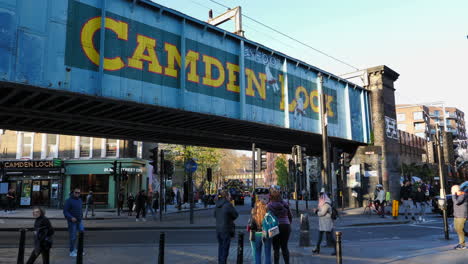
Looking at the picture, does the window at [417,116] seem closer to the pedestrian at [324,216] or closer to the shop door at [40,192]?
the shop door at [40,192]

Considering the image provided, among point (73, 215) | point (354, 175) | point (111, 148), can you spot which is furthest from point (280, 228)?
point (111, 148)

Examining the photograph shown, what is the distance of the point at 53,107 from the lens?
16828mm

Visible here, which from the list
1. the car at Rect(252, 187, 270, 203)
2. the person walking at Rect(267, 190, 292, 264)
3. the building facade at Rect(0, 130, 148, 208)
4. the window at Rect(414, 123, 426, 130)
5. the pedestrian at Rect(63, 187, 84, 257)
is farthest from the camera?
the window at Rect(414, 123, 426, 130)

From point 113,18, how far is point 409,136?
56.0 meters

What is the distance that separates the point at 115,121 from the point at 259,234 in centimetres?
1400

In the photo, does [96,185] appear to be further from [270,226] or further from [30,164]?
[270,226]

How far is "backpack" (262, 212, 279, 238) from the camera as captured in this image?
301 inches

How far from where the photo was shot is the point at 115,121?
19.9 m

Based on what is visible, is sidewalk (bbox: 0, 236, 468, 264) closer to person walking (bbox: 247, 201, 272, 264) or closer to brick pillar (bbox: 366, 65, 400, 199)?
person walking (bbox: 247, 201, 272, 264)

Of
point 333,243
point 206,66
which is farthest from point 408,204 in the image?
point 206,66

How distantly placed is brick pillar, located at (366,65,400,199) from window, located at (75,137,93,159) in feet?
83.7

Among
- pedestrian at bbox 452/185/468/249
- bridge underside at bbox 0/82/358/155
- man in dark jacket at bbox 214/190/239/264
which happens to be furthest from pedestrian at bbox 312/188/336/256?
bridge underside at bbox 0/82/358/155

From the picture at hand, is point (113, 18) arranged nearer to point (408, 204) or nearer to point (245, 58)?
point (245, 58)

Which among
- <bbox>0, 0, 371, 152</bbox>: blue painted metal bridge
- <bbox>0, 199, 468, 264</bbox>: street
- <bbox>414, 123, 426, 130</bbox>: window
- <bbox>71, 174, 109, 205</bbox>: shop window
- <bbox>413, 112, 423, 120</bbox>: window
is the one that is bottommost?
<bbox>0, 199, 468, 264</bbox>: street
